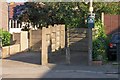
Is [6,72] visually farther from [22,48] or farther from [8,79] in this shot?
[22,48]

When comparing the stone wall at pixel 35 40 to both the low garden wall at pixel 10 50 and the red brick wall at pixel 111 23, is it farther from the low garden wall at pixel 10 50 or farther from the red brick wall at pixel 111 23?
the red brick wall at pixel 111 23

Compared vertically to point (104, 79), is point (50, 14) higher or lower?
higher

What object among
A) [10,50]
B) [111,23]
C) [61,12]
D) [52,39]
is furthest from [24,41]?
[111,23]

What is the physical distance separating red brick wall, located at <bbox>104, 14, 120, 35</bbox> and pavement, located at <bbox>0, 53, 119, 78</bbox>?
363 inches

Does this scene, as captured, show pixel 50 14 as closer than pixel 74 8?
No

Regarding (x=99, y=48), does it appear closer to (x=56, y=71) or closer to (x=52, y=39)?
(x=56, y=71)

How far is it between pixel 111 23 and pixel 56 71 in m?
12.3

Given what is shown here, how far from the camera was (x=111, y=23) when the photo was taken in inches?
1058

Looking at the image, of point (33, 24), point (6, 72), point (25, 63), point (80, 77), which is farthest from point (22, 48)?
point (80, 77)

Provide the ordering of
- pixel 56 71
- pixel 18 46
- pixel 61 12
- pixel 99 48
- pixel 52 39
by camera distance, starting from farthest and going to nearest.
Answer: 1. pixel 61 12
2. pixel 18 46
3. pixel 52 39
4. pixel 99 48
5. pixel 56 71

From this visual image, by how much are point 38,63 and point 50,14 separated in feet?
37.8

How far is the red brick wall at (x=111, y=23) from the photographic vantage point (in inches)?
1049

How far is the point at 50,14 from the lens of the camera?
29.4 m

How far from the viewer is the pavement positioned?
14.3m
